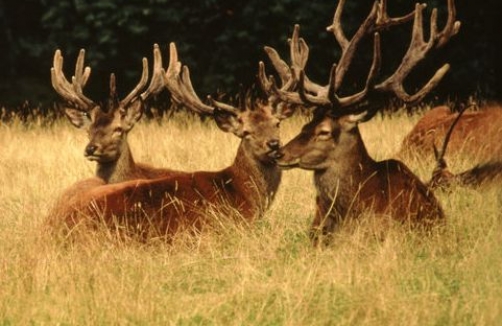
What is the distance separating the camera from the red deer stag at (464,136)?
9.72 m

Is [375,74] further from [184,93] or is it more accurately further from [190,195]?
[184,93]

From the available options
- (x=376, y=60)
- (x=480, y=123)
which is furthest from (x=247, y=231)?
(x=480, y=123)

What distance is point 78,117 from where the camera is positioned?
9125mm

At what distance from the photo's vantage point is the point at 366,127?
1214 centimetres

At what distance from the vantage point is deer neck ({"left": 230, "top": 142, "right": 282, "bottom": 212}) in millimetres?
7688

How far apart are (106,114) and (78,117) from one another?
0.92ft

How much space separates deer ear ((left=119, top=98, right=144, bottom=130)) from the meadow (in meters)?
1.21

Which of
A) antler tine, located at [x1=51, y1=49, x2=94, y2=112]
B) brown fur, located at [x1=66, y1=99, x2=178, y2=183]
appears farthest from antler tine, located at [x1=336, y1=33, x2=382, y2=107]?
antler tine, located at [x1=51, y1=49, x2=94, y2=112]

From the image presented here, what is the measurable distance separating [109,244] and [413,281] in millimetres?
1675

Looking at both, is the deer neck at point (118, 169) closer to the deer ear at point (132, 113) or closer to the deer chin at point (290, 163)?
the deer ear at point (132, 113)

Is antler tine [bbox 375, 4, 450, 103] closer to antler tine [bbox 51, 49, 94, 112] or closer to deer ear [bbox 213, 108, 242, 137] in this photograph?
deer ear [bbox 213, 108, 242, 137]

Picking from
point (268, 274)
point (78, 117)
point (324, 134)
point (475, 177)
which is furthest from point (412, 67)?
point (78, 117)

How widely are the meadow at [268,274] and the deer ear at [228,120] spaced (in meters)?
0.66

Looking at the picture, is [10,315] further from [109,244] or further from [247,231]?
[247,231]
